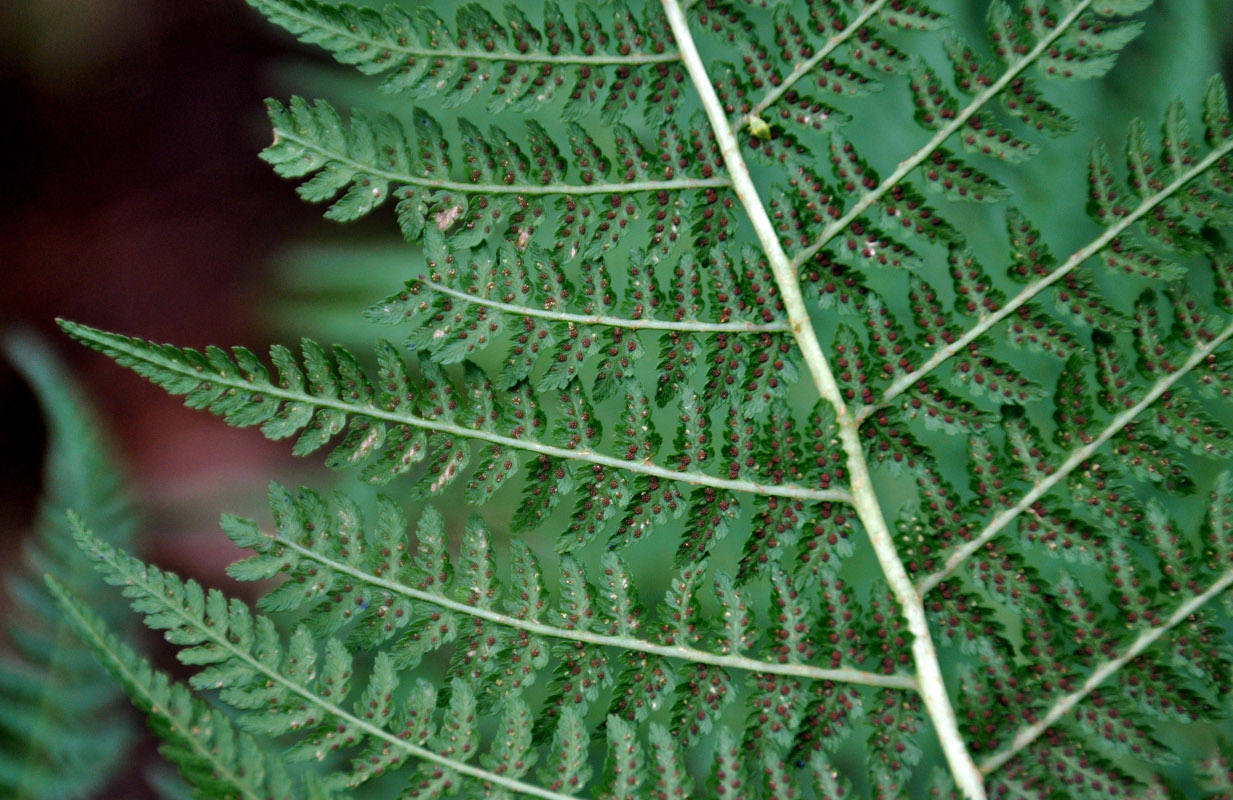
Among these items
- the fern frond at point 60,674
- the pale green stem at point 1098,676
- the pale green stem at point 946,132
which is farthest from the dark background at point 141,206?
the pale green stem at point 1098,676

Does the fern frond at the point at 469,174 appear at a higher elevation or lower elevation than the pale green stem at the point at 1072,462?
higher

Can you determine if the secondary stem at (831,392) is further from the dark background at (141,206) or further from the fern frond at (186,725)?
the dark background at (141,206)

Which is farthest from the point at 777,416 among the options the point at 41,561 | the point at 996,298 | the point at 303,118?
the point at 41,561

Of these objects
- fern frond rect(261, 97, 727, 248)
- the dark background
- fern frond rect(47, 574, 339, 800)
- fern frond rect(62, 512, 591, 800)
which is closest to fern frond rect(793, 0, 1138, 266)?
fern frond rect(261, 97, 727, 248)

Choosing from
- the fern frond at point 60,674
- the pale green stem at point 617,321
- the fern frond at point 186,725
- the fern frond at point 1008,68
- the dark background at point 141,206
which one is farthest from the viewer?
the dark background at point 141,206

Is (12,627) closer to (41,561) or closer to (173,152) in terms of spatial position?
(41,561)

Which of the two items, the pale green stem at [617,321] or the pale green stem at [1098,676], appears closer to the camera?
the pale green stem at [1098,676]

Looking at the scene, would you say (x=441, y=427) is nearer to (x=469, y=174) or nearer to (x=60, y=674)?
(x=469, y=174)
